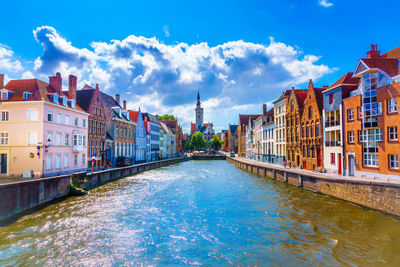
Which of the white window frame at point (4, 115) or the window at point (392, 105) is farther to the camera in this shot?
the white window frame at point (4, 115)

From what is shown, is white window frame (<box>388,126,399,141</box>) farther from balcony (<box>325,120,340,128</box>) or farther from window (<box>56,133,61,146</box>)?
window (<box>56,133,61,146</box>)

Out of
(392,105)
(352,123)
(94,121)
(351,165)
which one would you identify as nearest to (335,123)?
(352,123)

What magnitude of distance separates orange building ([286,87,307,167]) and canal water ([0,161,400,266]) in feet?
59.4

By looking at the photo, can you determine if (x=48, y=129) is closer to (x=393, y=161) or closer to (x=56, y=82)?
(x=56, y=82)

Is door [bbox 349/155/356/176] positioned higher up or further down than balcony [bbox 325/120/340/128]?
further down

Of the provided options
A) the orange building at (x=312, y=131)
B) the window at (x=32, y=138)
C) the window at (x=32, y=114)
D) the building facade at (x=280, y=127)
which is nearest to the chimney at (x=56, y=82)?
the window at (x=32, y=114)

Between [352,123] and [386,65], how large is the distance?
20.1ft

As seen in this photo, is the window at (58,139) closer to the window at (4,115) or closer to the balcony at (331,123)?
the window at (4,115)

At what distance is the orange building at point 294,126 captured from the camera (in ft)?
126

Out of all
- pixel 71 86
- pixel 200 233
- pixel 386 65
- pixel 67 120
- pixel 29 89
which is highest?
pixel 71 86

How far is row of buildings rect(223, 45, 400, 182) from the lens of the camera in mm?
21078

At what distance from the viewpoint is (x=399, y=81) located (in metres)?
20.7

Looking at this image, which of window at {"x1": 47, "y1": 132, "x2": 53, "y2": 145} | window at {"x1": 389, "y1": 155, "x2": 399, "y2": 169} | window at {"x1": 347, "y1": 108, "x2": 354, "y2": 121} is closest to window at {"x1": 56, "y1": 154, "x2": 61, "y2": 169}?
window at {"x1": 47, "y1": 132, "x2": 53, "y2": 145}

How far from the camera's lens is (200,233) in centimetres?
1374
